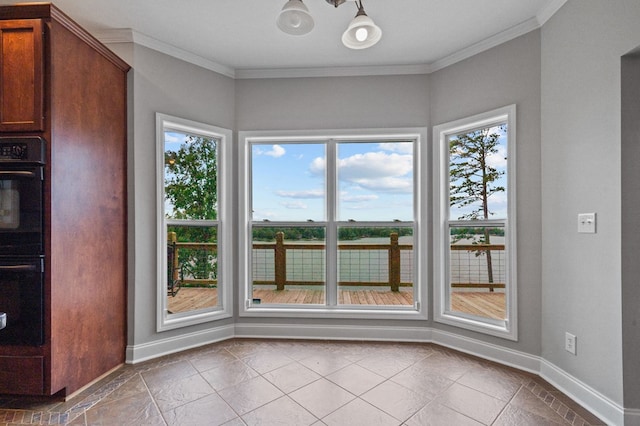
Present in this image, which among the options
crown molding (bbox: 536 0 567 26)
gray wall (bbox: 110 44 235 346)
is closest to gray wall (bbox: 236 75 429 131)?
gray wall (bbox: 110 44 235 346)

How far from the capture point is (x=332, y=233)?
3.30 metres

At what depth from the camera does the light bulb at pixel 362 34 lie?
1625 mm

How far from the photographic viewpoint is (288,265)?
3.36 meters

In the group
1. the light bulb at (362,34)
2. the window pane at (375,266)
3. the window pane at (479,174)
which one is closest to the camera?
the light bulb at (362,34)

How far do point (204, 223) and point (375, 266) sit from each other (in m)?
1.81

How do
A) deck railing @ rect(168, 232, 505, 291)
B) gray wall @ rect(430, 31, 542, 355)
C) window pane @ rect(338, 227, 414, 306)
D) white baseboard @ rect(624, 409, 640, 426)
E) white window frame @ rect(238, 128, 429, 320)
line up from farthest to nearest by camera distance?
window pane @ rect(338, 227, 414, 306), white window frame @ rect(238, 128, 429, 320), deck railing @ rect(168, 232, 505, 291), gray wall @ rect(430, 31, 542, 355), white baseboard @ rect(624, 409, 640, 426)

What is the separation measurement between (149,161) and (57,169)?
79 centimetres

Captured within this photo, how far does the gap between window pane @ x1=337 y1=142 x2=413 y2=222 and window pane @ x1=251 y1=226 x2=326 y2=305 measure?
46 cm

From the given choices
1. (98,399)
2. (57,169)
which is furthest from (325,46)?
(98,399)

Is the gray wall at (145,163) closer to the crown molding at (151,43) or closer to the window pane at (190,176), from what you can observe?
the crown molding at (151,43)

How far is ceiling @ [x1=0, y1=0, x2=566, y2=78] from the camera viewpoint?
A: 2330 millimetres

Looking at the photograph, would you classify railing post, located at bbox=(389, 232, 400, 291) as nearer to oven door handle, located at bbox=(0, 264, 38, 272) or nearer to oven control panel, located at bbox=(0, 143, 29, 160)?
oven door handle, located at bbox=(0, 264, 38, 272)

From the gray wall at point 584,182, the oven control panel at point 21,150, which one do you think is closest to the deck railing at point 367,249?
the gray wall at point 584,182

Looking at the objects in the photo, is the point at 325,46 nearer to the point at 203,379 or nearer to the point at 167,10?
the point at 167,10
